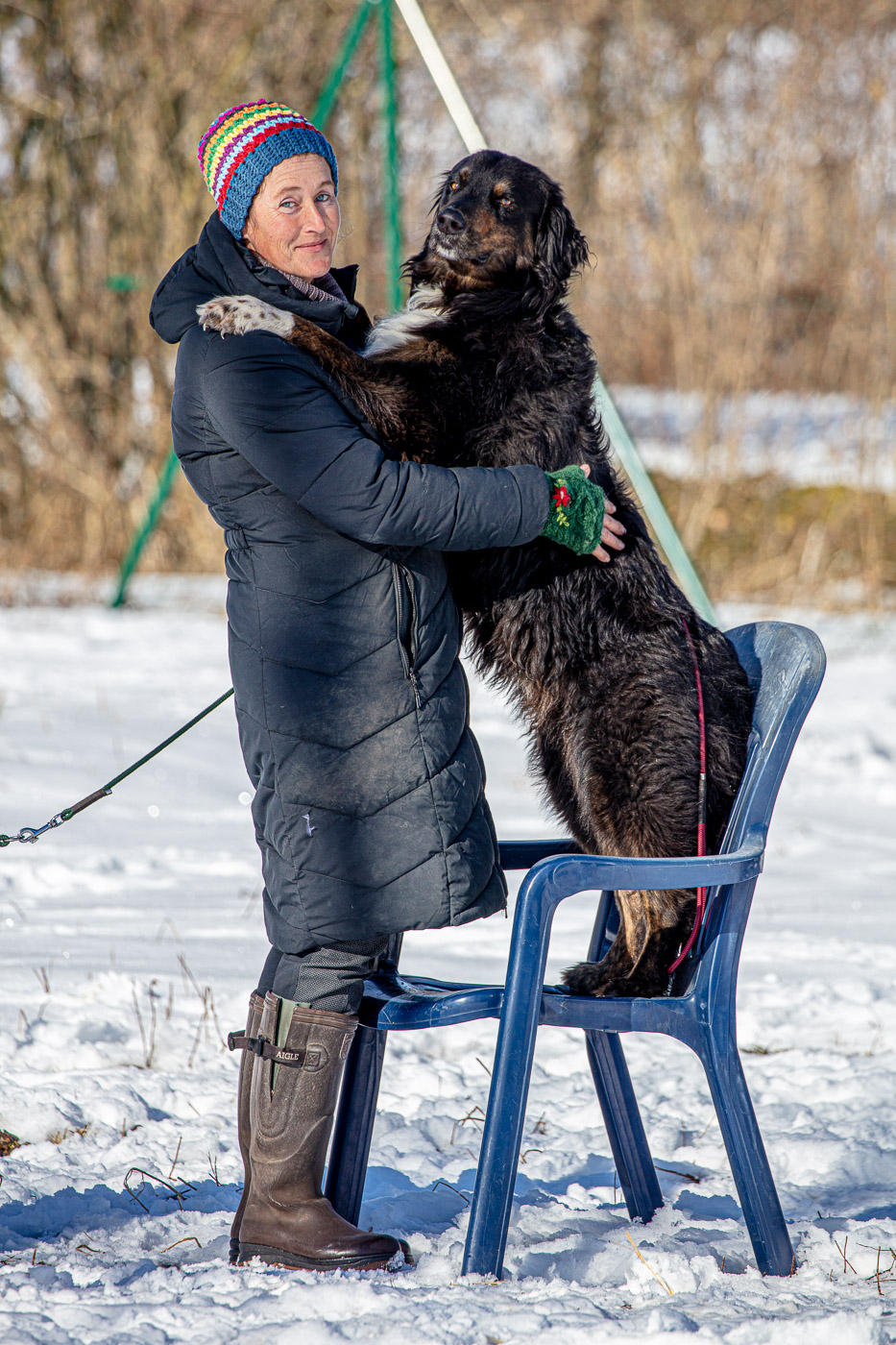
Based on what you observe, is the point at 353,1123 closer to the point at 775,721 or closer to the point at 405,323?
the point at 775,721

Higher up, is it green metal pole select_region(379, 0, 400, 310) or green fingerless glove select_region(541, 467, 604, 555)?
green metal pole select_region(379, 0, 400, 310)

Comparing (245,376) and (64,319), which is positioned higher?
(64,319)

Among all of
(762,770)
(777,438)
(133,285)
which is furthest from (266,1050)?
(777,438)

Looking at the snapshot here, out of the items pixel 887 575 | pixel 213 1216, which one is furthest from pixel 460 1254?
pixel 887 575

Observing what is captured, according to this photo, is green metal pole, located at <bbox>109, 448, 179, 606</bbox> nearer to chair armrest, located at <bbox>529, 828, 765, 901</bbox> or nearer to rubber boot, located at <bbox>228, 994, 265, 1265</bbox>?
rubber boot, located at <bbox>228, 994, 265, 1265</bbox>

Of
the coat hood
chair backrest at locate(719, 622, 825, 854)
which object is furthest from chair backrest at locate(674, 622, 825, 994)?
the coat hood

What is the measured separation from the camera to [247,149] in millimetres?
1931

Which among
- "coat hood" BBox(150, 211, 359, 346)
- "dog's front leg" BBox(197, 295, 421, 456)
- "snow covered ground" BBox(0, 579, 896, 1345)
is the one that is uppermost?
"coat hood" BBox(150, 211, 359, 346)

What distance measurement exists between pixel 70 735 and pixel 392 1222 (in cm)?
372

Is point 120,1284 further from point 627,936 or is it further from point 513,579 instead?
point 513,579

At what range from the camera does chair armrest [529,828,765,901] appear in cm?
181

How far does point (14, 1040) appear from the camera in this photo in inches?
112

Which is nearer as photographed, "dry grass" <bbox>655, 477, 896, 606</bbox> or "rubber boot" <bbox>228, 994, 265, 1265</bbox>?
"rubber boot" <bbox>228, 994, 265, 1265</bbox>

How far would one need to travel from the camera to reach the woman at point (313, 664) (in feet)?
6.07
